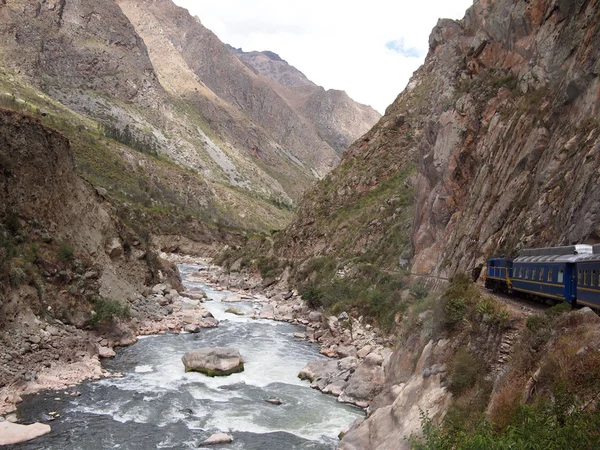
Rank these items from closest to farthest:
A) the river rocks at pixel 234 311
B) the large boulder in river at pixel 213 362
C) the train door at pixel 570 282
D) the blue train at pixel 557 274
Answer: the blue train at pixel 557 274 → the train door at pixel 570 282 → the large boulder in river at pixel 213 362 → the river rocks at pixel 234 311

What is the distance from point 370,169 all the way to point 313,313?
87.0ft

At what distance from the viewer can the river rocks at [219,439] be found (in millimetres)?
17531

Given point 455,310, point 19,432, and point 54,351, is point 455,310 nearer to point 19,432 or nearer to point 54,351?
point 19,432

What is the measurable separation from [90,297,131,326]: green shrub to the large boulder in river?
597 centimetres

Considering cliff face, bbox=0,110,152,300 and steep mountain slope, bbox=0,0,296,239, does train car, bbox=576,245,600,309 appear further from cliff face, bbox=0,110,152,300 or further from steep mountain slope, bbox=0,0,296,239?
steep mountain slope, bbox=0,0,296,239

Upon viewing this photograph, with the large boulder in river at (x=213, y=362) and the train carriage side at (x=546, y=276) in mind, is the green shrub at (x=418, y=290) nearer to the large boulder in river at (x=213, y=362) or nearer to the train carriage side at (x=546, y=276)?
the train carriage side at (x=546, y=276)

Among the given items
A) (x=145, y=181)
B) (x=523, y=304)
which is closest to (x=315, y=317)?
(x=523, y=304)

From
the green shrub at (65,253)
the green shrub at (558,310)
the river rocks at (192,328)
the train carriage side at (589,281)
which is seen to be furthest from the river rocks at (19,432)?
the river rocks at (192,328)

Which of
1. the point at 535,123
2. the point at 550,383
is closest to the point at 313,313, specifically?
the point at 535,123

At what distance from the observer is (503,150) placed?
27.1 m

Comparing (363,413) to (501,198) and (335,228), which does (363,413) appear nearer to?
(501,198)

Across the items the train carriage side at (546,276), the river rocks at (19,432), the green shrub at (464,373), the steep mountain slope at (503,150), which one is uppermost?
the steep mountain slope at (503,150)

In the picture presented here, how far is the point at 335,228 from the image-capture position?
59969 mm

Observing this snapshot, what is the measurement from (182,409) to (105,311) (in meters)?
11.7
